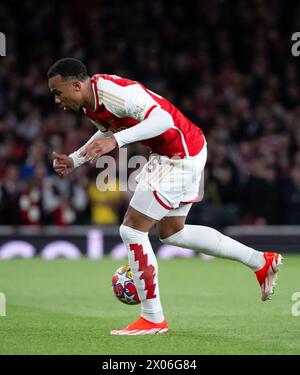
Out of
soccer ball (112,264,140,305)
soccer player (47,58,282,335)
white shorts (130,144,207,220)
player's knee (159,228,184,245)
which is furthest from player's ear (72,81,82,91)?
soccer ball (112,264,140,305)

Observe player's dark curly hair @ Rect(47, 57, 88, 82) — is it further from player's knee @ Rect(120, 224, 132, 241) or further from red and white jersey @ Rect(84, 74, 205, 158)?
player's knee @ Rect(120, 224, 132, 241)

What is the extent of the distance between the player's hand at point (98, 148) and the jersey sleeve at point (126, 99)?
34 centimetres

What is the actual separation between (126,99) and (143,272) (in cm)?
120

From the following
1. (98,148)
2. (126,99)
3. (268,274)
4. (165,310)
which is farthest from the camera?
(165,310)

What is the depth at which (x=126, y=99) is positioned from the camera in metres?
6.66

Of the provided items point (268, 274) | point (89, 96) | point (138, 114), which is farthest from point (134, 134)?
point (268, 274)

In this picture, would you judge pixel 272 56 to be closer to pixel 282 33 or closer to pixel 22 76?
pixel 282 33

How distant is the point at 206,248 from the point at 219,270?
5.40 m

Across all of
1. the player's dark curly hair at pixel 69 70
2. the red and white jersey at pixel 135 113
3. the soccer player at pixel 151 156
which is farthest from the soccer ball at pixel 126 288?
the player's dark curly hair at pixel 69 70

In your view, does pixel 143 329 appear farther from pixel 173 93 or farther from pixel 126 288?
pixel 173 93

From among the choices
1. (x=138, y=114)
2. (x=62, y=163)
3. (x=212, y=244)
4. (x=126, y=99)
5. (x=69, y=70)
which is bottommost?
(x=212, y=244)

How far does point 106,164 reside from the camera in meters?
14.8
